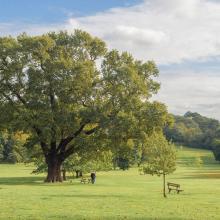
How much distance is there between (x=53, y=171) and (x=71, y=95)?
9405 millimetres

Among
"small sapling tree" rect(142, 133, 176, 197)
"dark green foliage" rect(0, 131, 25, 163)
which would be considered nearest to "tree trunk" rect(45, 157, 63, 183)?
"small sapling tree" rect(142, 133, 176, 197)

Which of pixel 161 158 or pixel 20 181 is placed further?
pixel 20 181

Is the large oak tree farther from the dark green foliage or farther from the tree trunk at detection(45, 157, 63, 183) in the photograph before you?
the dark green foliage

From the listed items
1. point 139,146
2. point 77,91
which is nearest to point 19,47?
point 77,91

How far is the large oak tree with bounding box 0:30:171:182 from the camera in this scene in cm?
5856

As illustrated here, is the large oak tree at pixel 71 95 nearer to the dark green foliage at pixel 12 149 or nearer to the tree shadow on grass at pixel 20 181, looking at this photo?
the tree shadow on grass at pixel 20 181

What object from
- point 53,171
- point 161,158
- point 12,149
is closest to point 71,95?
point 53,171

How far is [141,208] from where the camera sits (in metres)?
29.5

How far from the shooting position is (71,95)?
59.7 meters

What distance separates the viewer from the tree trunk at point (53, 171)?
6100cm

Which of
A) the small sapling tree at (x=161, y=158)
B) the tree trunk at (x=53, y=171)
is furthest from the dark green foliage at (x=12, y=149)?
the small sapling tree at (x=161, y=158)

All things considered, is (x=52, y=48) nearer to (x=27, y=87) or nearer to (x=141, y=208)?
(x=27, y=87)

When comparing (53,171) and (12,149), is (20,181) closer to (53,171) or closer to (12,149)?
(53,171)

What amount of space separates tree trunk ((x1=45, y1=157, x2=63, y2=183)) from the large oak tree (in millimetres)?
47
